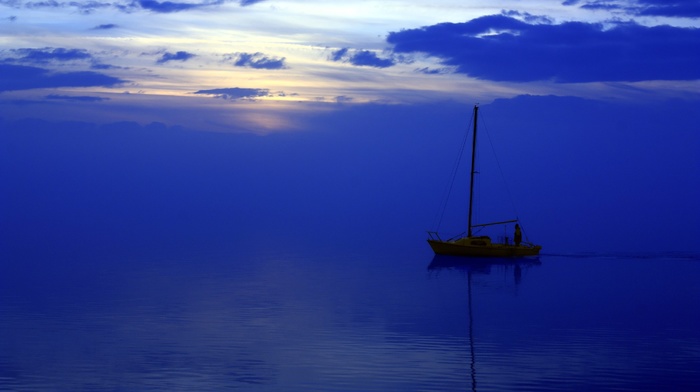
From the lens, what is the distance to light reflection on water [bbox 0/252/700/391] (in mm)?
23281

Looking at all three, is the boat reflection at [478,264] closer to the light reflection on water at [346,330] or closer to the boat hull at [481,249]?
the boat hull at [481,249]

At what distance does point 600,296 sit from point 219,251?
39142mm

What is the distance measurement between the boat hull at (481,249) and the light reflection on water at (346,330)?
6.21m

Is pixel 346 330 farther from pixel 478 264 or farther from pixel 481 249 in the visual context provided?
pixel 481 249

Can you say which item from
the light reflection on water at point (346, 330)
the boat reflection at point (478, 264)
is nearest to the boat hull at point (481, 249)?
the boat reflection at point (478, 264)

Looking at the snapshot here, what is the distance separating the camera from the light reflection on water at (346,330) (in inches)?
917

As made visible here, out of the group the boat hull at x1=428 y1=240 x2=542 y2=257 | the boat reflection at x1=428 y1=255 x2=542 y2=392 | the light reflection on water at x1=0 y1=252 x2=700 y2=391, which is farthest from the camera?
the boat hull at x1=428 y1=240 x2=542 y2=257

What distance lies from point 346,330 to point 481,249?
3108 centimetres

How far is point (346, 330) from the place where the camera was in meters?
30.9

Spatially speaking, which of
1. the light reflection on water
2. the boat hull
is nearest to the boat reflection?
the boat hull

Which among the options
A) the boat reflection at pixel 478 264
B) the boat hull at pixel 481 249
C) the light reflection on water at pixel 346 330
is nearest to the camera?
the light reflection on water at pixel 346 330

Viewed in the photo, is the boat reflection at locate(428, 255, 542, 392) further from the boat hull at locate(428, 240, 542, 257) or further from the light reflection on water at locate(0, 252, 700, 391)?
the light reflection on water at locate(0, 252, 700, 391)

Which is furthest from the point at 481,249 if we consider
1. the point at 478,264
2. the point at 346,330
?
the point at 346,330

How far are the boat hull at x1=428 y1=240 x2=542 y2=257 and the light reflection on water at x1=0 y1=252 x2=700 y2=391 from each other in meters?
6.21
